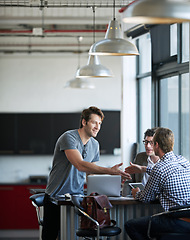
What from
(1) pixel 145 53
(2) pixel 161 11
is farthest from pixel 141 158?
(2) pixel 161 11

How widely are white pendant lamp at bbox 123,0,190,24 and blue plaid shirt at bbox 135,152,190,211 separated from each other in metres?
1.77

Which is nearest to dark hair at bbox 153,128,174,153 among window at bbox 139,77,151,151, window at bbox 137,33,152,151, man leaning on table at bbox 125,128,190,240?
man leaning on table at bbox 125,128,190,240

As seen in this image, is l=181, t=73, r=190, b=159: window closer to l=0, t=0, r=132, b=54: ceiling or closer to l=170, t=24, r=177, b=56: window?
l=170, t=24, r=177, b=56: window

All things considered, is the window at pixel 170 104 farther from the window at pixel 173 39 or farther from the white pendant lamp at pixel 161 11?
the white pendant lamp at pixel 161 11

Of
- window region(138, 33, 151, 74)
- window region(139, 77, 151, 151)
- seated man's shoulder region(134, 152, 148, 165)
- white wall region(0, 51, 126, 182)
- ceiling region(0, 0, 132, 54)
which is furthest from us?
white wall region(0, 51, 126, 182)

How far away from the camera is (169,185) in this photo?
171 inches

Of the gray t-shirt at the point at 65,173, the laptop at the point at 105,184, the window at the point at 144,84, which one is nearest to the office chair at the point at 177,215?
the laptop at the point at 105,184

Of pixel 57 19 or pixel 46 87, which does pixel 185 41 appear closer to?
pixel 57 19

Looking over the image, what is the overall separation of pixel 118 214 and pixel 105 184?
0.40m

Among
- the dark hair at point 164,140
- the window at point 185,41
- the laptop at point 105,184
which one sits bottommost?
the laptop at point 105,184

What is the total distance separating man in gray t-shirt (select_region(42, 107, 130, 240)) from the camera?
15.3 feet

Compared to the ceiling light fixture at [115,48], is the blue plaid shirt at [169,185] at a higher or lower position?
lower

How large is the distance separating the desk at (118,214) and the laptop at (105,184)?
86 mm

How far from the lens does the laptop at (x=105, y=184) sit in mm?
4672
